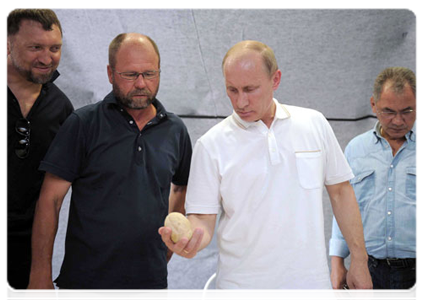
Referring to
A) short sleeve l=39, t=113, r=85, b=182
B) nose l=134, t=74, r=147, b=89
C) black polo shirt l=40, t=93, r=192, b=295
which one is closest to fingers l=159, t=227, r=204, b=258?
black polo shirt l=40, t=93, r=192, b=295

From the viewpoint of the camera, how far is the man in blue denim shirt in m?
2.19

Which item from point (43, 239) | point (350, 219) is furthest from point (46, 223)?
point (350, 219)

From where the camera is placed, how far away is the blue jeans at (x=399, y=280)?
217cm

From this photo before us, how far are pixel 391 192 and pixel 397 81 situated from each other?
1.59ft

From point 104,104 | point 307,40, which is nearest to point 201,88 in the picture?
point 307,40

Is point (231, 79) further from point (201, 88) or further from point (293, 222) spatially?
point (201, 88)

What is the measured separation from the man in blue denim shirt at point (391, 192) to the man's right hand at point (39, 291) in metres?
1.19

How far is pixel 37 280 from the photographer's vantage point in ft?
6.15

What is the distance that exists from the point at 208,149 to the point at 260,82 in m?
0.29

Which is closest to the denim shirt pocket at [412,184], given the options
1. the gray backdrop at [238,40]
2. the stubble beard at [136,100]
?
the gray backdrop at [238,40]

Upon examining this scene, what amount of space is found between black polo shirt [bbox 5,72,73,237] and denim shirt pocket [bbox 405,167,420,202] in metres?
1.46

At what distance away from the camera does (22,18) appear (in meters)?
2.00

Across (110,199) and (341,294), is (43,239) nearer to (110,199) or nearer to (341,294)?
(110,199)
